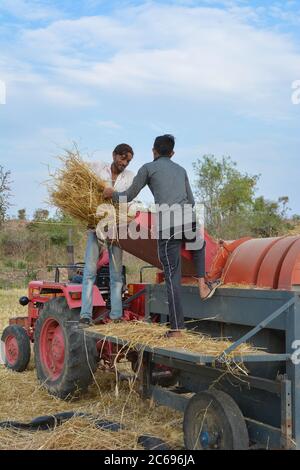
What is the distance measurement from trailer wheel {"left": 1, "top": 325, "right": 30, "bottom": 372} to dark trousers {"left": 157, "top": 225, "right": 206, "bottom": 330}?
3518 mm

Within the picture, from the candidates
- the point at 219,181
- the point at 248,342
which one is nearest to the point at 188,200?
the point at 248,342

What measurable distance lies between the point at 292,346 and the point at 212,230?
50.2 ft

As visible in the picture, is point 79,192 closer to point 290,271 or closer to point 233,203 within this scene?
point 290,271

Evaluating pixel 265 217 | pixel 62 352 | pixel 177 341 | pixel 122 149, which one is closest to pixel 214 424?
pixel 177 341

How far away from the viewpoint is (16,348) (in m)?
7.55

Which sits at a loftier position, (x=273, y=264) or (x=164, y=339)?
(x=273, y=264)

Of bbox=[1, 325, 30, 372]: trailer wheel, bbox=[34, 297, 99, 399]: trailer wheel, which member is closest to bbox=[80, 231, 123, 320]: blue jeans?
bbox=[34, 297, 99, 399]: trailer wheel

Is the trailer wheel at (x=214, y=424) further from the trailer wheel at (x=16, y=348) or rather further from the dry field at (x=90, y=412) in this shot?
the trailer wheel at (x=16, y=348)

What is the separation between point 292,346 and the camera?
3.80 m

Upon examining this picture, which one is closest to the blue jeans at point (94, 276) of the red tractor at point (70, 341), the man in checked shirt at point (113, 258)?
the man in checked shirt at point (113, 258)

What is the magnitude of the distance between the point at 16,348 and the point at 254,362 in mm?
4305

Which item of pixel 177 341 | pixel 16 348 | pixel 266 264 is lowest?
pixel 16 348

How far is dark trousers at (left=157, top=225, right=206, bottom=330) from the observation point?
453 centimetres
